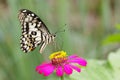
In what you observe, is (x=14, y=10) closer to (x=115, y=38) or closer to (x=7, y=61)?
(x=7, y=61)

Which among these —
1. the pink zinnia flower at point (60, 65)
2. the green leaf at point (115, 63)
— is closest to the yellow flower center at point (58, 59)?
the pink zinnia flower at point (60, 65)

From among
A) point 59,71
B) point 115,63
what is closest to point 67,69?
point 59,71

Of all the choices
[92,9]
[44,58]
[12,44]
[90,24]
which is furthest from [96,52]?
[92,9]

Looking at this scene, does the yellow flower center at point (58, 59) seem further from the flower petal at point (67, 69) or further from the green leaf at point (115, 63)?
the green leaf at point (115, 63)

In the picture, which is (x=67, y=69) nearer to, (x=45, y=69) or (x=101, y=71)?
(x=45, y=69)

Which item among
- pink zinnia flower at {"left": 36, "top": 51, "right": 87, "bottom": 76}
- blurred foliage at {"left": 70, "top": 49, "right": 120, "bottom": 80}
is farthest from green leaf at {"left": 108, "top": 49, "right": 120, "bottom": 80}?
pink zinnia flower at {"left": 36, "top": 51, "right": 87, "bottom": 76}

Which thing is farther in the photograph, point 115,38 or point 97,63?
point 115,38
